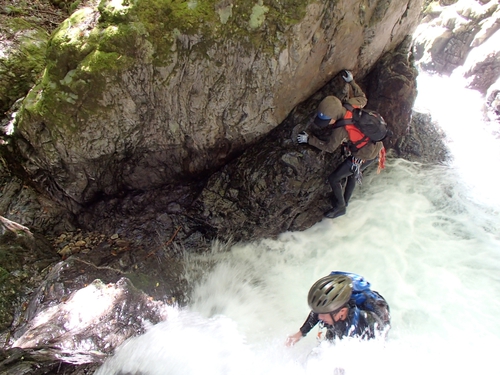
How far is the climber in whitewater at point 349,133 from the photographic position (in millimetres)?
5277

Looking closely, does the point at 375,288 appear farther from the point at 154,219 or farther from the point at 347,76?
the point at 154,219

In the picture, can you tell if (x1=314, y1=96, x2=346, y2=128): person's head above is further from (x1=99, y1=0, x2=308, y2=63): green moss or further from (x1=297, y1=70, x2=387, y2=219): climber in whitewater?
(x1=99, y1=0, x2=308, y2=63): green moss

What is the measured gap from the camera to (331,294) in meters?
3.67

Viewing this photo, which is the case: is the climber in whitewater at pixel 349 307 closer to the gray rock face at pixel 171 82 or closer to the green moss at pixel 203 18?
the gray rock face at pixel 171 82

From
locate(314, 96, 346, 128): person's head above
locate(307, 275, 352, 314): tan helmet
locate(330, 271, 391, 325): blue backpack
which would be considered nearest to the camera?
locate(307, 275, 352, 314): tan helmet

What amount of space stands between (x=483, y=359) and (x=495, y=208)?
358 centimetres

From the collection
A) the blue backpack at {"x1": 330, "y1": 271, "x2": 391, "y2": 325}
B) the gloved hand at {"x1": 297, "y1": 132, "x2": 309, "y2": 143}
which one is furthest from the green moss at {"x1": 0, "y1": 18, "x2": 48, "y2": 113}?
the blue backpack at {"x1": 330, "y1": 271, "x2": 391, "y2": 325}

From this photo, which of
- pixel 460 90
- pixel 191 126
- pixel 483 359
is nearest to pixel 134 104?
pixel 191 126

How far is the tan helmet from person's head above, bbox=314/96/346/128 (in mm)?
2659

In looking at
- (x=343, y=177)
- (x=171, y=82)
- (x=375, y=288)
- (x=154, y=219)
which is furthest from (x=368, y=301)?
(x=171, y=82)

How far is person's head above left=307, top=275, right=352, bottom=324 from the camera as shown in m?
3.66

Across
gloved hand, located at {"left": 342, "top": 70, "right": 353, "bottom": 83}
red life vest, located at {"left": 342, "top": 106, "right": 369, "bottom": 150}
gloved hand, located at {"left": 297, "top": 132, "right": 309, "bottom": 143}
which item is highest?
gloved hand, located at {"left": 342, "top": 70, "right": 353, "bottom": 83}

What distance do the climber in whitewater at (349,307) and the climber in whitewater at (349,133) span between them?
8.50 feet

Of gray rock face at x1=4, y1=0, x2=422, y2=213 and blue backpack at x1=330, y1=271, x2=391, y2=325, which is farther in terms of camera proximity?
gray rock face at x1=4, y1=0, x2=422, y2=213
